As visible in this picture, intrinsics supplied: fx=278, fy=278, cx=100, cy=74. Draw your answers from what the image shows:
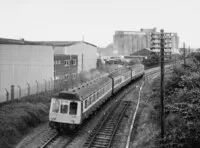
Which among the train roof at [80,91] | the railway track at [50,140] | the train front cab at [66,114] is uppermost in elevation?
the train roof at [80,91]

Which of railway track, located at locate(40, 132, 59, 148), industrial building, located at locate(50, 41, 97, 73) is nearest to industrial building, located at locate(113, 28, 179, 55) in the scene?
industrial building, located at locate(50, 41, 97, 73)

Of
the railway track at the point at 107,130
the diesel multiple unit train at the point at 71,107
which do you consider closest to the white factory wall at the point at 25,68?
the diesel multiple unit train at the point at 71,107

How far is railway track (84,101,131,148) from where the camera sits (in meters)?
17.4

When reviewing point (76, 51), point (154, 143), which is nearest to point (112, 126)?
point (154, 143)

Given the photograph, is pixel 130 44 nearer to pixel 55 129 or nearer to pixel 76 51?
pixel 76 51

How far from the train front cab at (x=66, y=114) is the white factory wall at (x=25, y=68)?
9296mm

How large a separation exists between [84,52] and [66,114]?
37.2 meters

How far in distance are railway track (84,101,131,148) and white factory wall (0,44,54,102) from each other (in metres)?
9.58

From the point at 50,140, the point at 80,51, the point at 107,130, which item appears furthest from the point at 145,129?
the point at 80,51

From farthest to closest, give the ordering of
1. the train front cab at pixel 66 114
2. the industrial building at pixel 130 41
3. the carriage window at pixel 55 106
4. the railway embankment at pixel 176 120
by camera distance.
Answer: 1. the industrial building at pixel 130 41
2. the carriage window at pixel 55 106
3. the train front cab at pixel 66 114
4. the railway embankment at pixel 176 120

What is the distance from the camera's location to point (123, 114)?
24141 mm

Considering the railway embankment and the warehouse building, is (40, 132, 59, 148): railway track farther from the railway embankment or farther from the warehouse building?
the warehouse building

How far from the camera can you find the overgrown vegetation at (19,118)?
1773 cm

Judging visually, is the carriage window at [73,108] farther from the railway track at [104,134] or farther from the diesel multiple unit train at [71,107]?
the railway track at [104,134]
